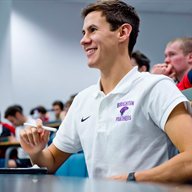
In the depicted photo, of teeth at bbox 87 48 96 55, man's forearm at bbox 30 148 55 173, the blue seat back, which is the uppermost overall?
teeth at bbox 87 48 96 55

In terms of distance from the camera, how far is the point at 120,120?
1.34 m

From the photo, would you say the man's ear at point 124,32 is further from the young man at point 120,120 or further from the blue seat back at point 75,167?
the blue seat back at point 75,167

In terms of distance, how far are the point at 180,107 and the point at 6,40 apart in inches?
270

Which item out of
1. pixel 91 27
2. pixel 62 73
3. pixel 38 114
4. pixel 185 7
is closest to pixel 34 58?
pixel 62 73

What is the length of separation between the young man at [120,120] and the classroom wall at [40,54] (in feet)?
20.0

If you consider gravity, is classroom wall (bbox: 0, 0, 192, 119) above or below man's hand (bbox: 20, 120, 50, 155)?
above

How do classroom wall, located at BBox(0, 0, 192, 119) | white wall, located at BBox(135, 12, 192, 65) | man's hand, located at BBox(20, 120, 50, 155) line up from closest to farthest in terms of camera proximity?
man's hand, located at BBox(20, 120, 50, 155) < classroom wall, located at BBox(0, 0, 192, 119) < white wall, located at BBox(135, 12, 192, 65)

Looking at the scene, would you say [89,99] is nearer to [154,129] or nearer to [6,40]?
[154,129]

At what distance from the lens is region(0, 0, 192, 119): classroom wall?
24.7 ft

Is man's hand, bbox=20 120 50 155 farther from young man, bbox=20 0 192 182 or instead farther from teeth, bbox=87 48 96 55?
teeth, bbox=87 48 96 55

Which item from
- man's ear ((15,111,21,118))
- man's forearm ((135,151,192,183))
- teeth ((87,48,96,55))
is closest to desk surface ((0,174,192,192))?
man's forearm ((135,151,192,183))

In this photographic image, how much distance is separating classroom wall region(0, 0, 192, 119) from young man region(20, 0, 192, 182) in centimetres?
609

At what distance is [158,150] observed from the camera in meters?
1.32

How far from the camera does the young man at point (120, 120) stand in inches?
47.3
